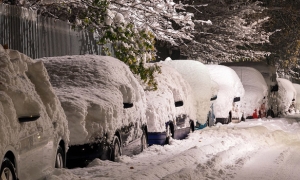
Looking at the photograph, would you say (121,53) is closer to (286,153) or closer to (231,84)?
(286,153)

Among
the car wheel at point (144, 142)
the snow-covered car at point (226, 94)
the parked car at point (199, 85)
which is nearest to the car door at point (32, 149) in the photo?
the car wheel at point (144, 142)

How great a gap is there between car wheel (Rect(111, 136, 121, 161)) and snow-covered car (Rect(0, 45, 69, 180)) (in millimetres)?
2436

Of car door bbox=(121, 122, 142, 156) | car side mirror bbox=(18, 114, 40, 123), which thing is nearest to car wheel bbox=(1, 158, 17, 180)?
car side mirror bbox=(18, 114, 40, 123)

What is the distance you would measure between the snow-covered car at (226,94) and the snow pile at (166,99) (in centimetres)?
463

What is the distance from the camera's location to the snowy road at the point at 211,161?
994cm

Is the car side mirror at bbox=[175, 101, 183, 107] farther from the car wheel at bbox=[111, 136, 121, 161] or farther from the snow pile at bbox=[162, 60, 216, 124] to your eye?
the car wheel at bbox=[111, 136, 121, 161]

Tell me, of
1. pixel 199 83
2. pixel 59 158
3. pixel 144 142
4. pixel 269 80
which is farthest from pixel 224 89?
pixel 59 158

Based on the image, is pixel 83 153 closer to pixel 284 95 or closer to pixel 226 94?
pixel 226 94

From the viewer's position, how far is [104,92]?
1177cm

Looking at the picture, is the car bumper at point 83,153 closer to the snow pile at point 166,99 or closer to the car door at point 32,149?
the car door at point 32,149

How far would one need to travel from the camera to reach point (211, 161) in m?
12.1

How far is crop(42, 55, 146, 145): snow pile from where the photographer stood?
1050cm

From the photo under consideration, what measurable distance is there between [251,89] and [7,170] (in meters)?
20.4

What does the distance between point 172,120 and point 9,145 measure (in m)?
9.10
